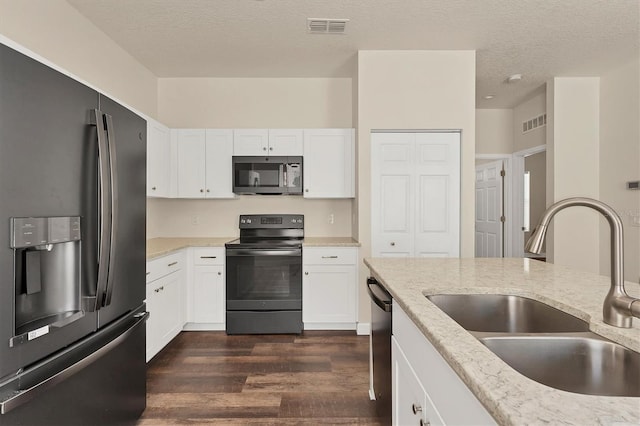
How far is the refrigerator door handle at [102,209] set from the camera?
1.42 metres

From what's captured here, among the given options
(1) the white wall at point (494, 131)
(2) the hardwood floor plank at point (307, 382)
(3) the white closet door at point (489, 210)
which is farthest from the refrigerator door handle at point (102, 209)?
(3) the white closet door at point (489, 210)

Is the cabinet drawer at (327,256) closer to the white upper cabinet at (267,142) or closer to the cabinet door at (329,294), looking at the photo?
the cabinet door at (329,294)

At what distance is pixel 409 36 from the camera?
10.2 ft

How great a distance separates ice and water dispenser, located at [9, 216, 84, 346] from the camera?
1119 mm

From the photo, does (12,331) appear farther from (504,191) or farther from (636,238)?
(504,191)

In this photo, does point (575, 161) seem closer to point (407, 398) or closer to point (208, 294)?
point (407, 398)

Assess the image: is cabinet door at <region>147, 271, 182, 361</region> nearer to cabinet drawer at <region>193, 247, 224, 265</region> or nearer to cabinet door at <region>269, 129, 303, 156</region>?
cabinet drawer at <region>193, 247, 224, 265</region>

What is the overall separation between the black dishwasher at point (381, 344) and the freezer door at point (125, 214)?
1194 mm

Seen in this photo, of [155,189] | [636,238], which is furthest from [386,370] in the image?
[636,238]

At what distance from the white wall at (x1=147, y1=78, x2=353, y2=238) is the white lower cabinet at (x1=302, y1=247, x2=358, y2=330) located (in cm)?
67

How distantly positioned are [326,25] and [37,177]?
2447 millimetres

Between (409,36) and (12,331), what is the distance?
330 centimetres

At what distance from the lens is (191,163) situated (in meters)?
3.75

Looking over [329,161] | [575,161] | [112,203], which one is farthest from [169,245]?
[575,161]
